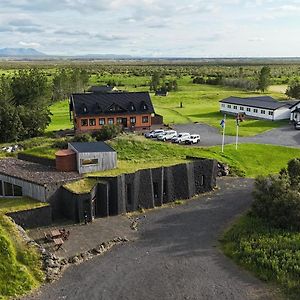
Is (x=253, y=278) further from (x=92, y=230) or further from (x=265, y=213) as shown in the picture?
(x=92, y=230)

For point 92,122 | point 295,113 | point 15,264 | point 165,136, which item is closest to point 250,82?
point 295,113

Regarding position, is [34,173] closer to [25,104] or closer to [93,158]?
[93,158]

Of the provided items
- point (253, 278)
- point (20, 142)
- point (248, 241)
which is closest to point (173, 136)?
point (20, 142)

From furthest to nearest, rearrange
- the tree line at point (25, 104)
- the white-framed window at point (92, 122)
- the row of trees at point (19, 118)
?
1. the white-framed window at point (92, 122)
2. the tree line at point (25, 104)
3. the row of trees at point (19, 118)

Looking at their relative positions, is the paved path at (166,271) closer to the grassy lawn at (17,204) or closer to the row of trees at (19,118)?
the grassy lawn at (17,204)

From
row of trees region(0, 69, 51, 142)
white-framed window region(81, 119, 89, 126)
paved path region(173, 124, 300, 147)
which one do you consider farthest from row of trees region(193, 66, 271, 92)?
white-framed window region(81, 119, 89, 126)

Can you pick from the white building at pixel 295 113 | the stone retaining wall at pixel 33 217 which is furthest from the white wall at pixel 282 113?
the stone retaining wall at pixel 33 217
